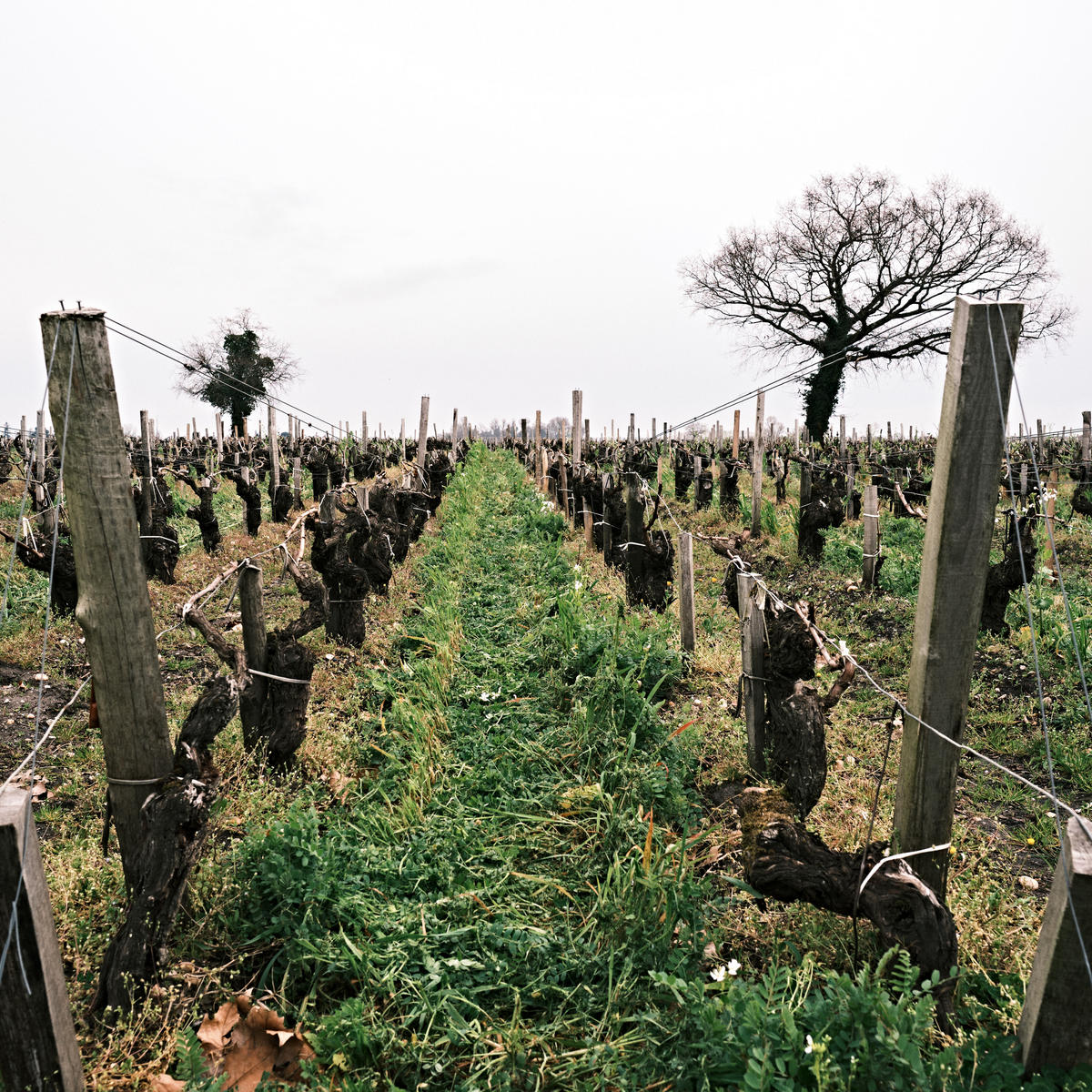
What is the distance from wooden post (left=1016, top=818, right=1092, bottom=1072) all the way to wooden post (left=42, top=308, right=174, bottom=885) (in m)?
3.07

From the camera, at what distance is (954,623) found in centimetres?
253

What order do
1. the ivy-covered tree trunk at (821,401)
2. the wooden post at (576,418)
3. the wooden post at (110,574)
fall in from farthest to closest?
the ivy-covered tree trunk at (821,401)
the wooden post at (576,418)
the wooden post at (110,574)

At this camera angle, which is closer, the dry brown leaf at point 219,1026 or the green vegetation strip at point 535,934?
the green vegetation strip at point 535,934

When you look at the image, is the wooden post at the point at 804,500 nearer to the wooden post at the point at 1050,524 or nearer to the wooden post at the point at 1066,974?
the wooden post at the point at 1050,524

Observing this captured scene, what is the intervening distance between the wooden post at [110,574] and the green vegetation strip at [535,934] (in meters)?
0.59

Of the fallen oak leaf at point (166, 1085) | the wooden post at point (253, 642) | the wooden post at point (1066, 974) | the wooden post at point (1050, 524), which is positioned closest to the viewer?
the wooden post at point (1066, 974)

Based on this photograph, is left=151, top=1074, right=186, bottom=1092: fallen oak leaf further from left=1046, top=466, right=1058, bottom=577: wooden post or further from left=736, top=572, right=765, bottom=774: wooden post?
left=1046, top=466, right=1058, bottom=577: wooden post

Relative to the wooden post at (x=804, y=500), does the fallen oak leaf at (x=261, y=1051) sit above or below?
below

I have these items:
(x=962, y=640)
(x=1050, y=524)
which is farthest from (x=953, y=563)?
(x=1050, y=524)

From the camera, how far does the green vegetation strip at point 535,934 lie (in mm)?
2074

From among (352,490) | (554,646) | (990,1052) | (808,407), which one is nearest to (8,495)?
(352,490)

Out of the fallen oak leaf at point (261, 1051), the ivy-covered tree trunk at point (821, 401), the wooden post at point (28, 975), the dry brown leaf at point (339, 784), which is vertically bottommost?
the fallen oak leaf at point (261, 1051)

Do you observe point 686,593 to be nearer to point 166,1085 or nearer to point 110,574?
point 110,574

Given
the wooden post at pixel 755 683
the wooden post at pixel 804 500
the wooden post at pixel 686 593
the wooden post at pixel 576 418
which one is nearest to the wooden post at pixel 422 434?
the wooden post at pixel 576 418
